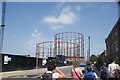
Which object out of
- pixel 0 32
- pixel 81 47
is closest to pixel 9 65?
pixel 0 32

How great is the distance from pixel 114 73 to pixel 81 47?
6912cm

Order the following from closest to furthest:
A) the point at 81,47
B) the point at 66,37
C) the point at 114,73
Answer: the point at 114,73 < the point at 66,37 < the point at 81,47

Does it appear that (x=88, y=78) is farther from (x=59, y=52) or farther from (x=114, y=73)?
(x=59, y=52)

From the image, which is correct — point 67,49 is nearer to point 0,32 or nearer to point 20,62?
point 20,62

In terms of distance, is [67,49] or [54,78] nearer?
[54,78]

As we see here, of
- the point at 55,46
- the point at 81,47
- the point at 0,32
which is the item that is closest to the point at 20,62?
the point at 0,32

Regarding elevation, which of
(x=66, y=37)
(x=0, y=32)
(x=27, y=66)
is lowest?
(x=27, y=66)

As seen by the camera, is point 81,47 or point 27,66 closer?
point 27,66

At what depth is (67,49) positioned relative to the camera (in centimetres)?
7319

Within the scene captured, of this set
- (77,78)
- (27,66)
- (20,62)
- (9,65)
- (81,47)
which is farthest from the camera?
(81,47)

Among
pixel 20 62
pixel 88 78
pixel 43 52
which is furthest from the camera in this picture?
pixel 43 52

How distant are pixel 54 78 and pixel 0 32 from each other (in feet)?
21.1

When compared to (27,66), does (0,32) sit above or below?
above

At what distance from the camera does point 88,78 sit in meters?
6.38
